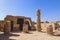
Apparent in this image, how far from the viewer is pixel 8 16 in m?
29.6

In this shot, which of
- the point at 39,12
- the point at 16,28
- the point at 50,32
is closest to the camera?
the point at 50,32

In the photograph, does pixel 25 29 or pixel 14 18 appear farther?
pixel 14 18

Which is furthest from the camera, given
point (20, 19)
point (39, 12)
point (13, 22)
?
point (20, 19)

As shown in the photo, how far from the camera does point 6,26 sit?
61.2ft

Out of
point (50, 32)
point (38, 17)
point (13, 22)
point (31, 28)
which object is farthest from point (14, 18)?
point (50, 32)

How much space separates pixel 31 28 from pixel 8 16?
21.8 ft

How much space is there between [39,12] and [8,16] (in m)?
9.55

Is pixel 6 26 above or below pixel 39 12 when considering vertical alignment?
below

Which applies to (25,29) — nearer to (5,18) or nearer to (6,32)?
(6,32)

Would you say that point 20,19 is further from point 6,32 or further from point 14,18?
point 6,32

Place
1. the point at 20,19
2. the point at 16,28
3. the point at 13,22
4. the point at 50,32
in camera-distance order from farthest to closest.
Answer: the point at 20,19 → the point at 13,22 → the point at 16,28 → the point at 50,32

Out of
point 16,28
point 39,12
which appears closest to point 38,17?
point 39,12

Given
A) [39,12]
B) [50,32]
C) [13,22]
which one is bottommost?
[50,32]

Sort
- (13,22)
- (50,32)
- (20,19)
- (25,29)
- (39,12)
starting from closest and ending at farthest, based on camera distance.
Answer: (50,32) < (25,29) < (39,12) < (13,22) < (20,19)
